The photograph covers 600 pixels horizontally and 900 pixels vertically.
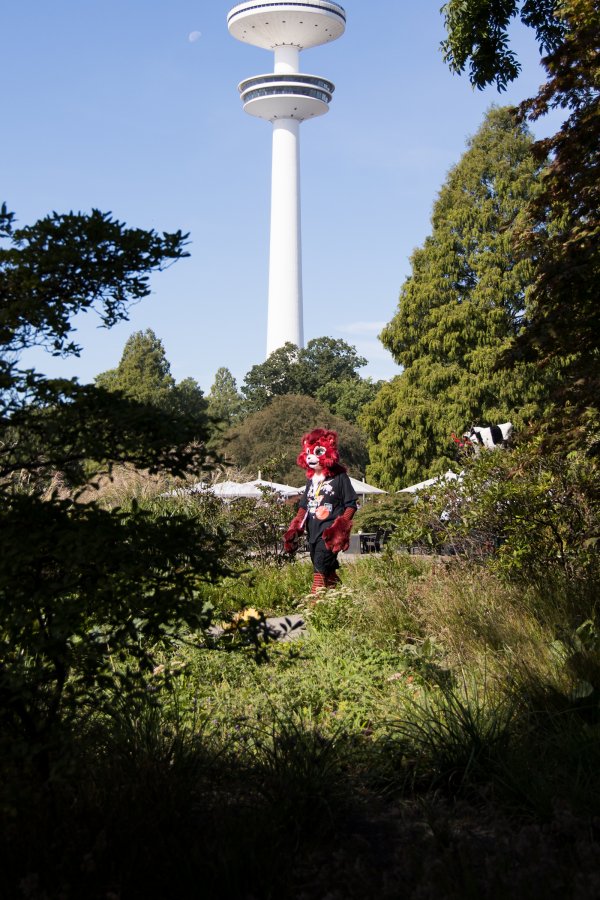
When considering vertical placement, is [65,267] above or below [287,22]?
below

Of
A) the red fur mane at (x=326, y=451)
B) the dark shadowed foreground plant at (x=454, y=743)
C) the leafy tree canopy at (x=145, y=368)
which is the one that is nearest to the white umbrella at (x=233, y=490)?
the red fur mane at (x=326, y=451)

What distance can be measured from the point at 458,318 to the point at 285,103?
67036mm

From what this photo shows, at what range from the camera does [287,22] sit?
312 feet

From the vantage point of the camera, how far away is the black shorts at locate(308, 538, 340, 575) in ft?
36.2

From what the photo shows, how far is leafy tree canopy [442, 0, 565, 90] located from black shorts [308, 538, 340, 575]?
5.06 metres

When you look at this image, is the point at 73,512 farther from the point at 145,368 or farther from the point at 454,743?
the point at 145,368

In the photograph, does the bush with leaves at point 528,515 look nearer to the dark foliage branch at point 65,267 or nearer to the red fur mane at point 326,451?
the red fur mane at point 326,451

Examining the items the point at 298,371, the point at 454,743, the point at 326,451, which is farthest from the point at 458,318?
the point at 298,371

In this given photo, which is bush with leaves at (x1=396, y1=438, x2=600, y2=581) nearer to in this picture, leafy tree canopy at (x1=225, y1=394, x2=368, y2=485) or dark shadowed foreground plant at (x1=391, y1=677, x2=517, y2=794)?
dark shadowed foreground plant at (x1=391, y1=677, x2=517, y2=794)

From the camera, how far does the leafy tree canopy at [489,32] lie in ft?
30.0

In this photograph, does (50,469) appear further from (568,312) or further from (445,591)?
(445,591)

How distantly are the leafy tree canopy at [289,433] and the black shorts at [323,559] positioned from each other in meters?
38.4

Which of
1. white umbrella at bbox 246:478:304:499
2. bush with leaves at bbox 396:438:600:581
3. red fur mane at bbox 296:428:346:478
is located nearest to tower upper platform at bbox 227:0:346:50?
white umbrella at bbox 246:478:304:499

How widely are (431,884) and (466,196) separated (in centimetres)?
3273
